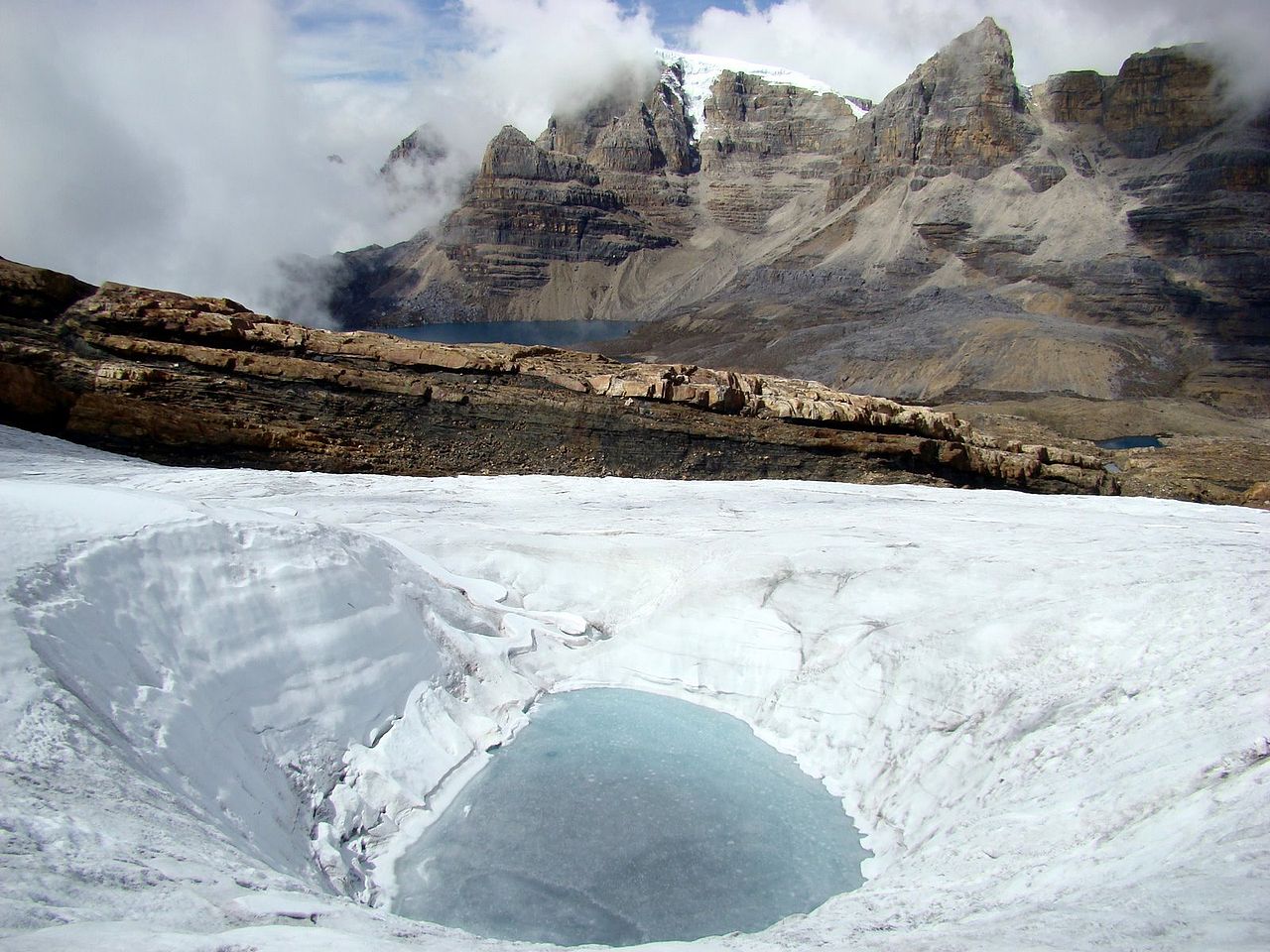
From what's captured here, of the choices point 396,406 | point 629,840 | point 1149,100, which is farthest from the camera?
point 1149,100

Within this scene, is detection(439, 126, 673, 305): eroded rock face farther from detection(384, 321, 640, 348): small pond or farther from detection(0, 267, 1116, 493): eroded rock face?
detection(0, 267, 1116, 493): eroded rock face

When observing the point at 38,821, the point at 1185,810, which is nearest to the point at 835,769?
the point at 1185,810

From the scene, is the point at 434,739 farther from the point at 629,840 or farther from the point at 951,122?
the point at 951,122

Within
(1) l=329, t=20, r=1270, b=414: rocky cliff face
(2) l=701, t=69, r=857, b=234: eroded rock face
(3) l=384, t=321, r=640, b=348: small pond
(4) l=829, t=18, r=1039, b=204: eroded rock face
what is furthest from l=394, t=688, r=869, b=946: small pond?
(2) l=701, t=69, r=857, b=234: eroded rock face

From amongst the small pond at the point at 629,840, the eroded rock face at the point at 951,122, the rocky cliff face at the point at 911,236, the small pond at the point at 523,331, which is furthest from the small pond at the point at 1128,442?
the small pond at the point at 523,331

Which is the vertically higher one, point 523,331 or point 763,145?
point 763,145

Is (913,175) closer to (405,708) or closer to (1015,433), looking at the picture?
(1015,433)

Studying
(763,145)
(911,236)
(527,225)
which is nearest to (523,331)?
(527,225)
